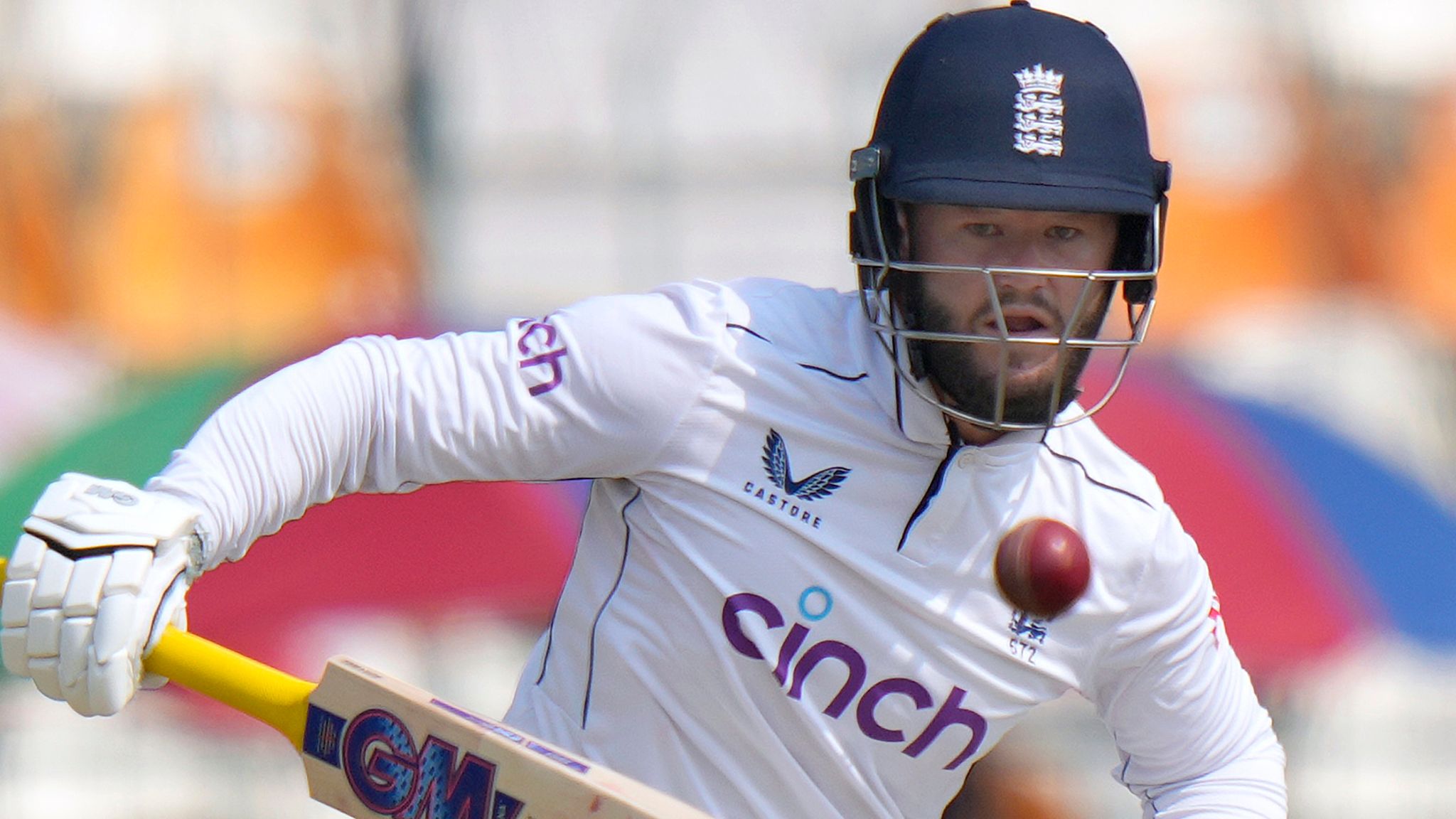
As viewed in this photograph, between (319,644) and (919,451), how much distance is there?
2.03 meters

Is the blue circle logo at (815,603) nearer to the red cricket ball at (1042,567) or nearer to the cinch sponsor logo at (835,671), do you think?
the cinch sponsor logo at (835,671)

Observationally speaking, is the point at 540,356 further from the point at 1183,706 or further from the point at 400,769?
the point at 1183,706

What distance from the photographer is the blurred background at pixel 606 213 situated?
4977mm

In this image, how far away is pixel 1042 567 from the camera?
1894 mm

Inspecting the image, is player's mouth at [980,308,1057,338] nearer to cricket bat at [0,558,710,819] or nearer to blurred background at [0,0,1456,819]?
cricket bat at [0,558,710,819]

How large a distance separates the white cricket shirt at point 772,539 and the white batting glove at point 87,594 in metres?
0.27

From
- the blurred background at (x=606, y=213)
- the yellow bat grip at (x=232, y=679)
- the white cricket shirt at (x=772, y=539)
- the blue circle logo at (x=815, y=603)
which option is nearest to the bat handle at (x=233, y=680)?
the yellow bat grip at (x=232, y=679)

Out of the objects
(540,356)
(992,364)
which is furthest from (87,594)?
(992,364)

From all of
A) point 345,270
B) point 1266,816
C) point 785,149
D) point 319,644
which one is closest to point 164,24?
point 345,270

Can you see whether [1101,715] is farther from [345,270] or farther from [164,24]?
[164,24]

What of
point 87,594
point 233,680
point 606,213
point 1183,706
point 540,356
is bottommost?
point 606,213

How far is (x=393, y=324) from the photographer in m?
4.12

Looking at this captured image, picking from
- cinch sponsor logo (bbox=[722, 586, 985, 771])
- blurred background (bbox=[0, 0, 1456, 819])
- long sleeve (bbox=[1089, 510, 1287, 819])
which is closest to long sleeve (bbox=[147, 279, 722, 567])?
cinch sponsor logo (bbox=[722, 586, 985, 771])

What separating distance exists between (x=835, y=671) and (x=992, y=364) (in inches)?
15.4
